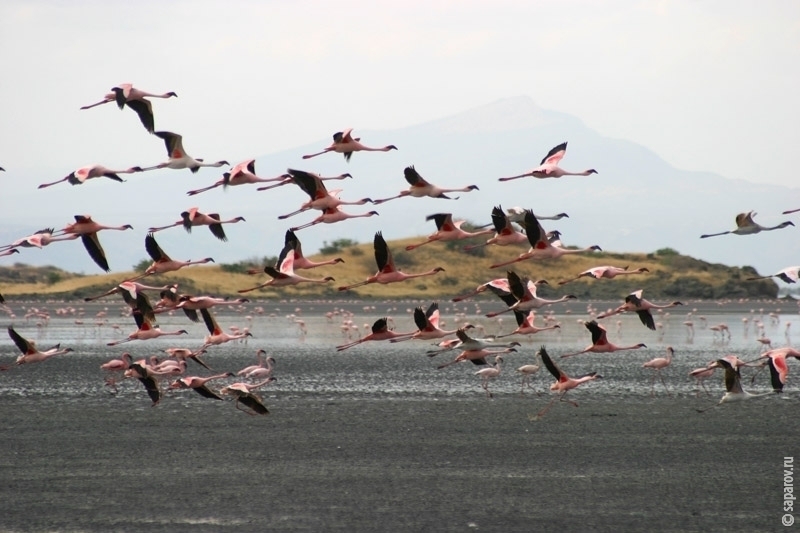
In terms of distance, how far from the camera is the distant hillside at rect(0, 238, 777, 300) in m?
63.2

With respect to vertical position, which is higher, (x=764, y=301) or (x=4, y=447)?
(x=4, y=447)

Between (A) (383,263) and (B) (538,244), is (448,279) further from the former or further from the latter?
(A) (383,263)

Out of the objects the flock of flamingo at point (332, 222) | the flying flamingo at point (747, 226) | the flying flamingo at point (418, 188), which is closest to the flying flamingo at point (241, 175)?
the flock of flamingo at point (332, 222)

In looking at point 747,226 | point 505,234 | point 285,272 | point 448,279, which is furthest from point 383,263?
point 448,279

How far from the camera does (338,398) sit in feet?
64.6

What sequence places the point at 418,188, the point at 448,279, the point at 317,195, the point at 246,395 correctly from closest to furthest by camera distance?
the point at 317,195, the point at 418,188, the point at 246,395, the point at 448,279

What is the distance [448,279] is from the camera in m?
67.9

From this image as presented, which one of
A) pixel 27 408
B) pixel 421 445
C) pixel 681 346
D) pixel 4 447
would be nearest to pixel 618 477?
pixel 421 445

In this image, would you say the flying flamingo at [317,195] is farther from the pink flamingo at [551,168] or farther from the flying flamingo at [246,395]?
the flying flamingo at [246,395]

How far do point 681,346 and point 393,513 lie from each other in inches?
928

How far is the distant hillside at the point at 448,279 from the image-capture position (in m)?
63.2

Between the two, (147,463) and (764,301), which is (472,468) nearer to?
(147,463)

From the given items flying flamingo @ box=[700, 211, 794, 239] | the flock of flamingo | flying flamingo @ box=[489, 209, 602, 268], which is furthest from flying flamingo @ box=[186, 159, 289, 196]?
flying flamingo @ box=[700, 211, 794, 239]

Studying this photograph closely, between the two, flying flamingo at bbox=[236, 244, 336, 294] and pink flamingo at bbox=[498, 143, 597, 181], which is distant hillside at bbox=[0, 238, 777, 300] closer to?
flying flamingo at bbox=[236, 244, 336, 294]
